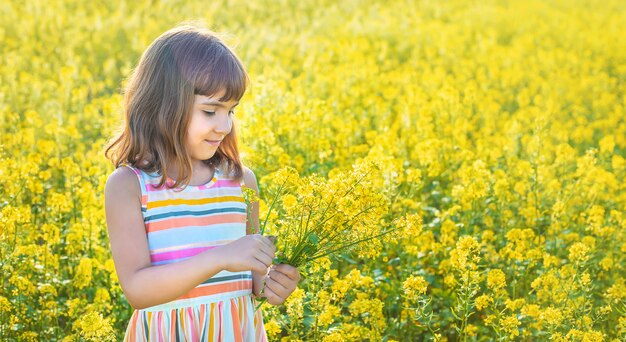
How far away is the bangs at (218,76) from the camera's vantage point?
202 cm

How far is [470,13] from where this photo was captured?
1300 cm

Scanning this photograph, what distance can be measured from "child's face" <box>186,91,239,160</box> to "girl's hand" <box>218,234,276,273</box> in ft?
1.10

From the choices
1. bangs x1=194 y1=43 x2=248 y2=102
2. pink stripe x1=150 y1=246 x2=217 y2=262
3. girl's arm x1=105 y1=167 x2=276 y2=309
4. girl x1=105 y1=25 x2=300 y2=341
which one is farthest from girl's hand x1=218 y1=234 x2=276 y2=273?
bangs x1=194 y1=43 x2=248 y2=102

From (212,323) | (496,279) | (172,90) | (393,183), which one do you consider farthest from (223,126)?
(393,183)

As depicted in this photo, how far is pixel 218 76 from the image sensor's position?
2.02m

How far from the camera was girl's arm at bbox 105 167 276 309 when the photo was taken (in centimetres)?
184

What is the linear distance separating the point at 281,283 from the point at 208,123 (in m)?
0.47

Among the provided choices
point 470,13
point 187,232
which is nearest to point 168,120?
point 187,232

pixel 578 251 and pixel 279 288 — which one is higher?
pixel 279 288

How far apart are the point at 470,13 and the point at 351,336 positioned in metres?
11.1

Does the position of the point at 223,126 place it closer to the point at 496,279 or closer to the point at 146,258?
the point at 146,258

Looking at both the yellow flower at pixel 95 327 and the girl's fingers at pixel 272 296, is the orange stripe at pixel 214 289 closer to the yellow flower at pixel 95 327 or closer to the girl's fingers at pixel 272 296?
the girl's fingers at pixel 272 296

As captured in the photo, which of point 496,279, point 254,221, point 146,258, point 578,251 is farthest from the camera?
point 578,251

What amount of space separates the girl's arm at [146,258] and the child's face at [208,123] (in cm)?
19
